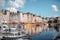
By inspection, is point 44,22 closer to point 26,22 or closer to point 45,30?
point 45,30

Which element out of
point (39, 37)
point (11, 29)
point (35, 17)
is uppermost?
point (35, 17)

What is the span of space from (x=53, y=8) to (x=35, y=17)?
0.34 meters

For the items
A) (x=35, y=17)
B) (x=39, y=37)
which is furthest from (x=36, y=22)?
(x=39, y=37)

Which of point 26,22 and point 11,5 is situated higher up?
point 11,5

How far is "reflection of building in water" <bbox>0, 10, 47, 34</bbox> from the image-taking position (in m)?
2.32

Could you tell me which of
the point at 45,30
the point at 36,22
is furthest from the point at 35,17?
the point at 45,30

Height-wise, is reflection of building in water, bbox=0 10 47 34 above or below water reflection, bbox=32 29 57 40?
above

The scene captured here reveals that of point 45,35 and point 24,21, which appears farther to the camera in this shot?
point 24,21

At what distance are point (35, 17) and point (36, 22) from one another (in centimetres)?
9

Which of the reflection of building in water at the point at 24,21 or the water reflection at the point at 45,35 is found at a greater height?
the reflection of building in water at the point at 24,21

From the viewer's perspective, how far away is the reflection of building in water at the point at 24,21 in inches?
91.2

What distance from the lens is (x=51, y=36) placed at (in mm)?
2279

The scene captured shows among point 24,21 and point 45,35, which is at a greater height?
point 24,21

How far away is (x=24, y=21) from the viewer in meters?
2.35
